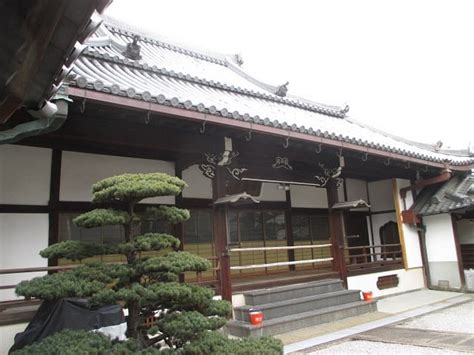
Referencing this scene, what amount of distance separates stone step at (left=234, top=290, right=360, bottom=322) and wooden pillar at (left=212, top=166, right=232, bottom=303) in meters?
0.38

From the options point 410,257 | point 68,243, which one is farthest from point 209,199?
point 410,257

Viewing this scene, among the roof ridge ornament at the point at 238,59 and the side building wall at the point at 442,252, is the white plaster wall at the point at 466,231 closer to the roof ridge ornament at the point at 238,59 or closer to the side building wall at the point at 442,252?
the side building wall at the point at 442,252

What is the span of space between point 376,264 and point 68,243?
8.04 metres

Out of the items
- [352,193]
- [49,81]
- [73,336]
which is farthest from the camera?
[352,193]

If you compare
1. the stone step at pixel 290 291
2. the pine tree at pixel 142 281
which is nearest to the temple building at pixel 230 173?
the stone step at pixel 290 291

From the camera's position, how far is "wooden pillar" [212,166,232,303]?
6.84 m

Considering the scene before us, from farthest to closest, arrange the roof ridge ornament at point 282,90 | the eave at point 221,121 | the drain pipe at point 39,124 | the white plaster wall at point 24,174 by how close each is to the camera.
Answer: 1. the roof ridge ornament at point 282,90
2. the white plaster wall at point 24,174
3. the eave at point 221,121
4. the drain pipe at point 39,124

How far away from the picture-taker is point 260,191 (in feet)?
31.3

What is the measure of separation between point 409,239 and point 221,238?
6.57m

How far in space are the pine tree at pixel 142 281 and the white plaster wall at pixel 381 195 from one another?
9.33 m

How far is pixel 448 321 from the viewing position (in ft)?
22.9

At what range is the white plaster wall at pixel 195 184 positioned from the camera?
8281 millimetres

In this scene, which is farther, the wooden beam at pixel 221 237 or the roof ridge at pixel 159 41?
the roof ridge at pixel 159 41

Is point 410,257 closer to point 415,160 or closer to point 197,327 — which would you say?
point 415,160
